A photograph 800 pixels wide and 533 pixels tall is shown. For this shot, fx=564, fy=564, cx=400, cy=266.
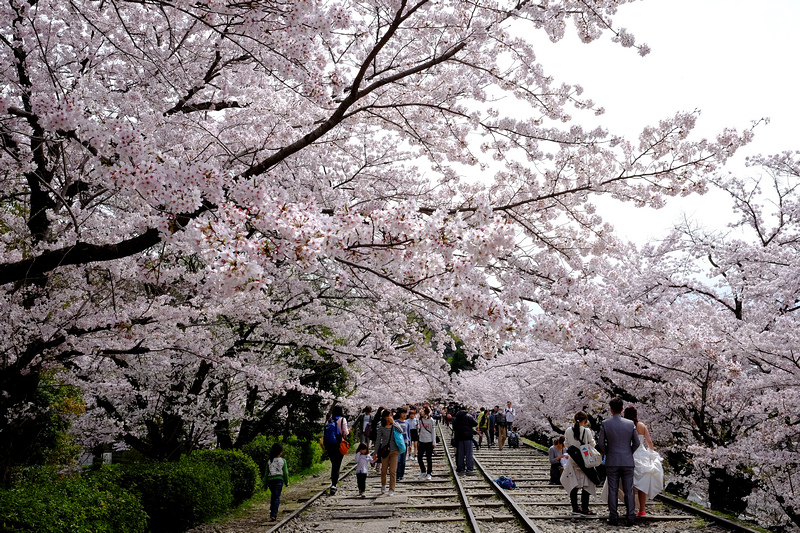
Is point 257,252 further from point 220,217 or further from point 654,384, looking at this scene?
point 654,384

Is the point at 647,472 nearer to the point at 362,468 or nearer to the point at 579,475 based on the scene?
the point at 579,475

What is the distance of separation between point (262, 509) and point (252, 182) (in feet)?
28.5

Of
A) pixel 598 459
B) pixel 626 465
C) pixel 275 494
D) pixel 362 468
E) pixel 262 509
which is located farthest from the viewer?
pixel 362 468

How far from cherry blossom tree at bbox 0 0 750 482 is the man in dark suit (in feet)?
7.61

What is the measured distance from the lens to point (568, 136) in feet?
22.2

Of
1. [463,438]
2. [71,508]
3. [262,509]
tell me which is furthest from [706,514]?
[71,508]

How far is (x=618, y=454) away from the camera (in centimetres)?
793

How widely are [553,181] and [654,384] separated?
21.1 ft

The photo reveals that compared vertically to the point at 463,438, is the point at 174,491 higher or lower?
lower

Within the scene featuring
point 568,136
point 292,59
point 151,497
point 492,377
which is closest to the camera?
point 292,59

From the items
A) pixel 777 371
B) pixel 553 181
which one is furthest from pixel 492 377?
pixel 553 181

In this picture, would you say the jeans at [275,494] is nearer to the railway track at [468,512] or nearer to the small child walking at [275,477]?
the small child walking at [275,477]

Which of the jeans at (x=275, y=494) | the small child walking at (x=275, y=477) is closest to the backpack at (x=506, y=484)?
the small child walking at (x=275, y=477)

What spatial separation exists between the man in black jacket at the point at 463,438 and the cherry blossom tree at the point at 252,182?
151 inches
